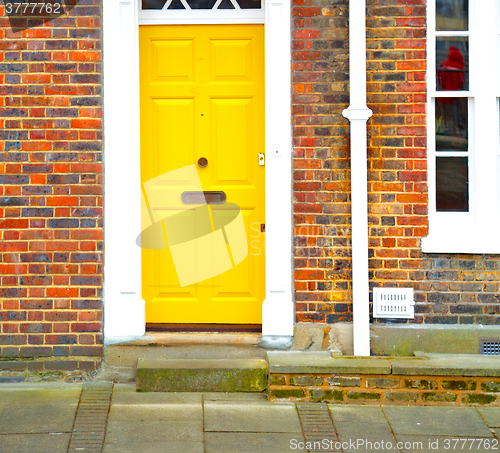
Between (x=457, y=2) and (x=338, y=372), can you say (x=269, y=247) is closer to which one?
(x=338, y=372)

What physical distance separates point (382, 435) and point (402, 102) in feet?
7.85

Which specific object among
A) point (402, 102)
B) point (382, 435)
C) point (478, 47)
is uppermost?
point (478, 47)

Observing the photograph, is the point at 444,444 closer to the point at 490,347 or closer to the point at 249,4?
the point at 490,347

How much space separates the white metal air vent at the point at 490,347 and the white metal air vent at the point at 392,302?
23.0 inches

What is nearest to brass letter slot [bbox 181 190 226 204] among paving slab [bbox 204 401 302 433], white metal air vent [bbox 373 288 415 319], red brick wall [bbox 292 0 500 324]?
red brick wall [bbox 292 0 500 324]

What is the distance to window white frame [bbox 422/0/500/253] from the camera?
4188 mm

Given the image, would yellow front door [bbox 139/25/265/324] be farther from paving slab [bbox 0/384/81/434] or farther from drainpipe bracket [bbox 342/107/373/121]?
paving slab [bbox 0/384/81/434]

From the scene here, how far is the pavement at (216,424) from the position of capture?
320 cm

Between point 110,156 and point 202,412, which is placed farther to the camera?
point 110,156

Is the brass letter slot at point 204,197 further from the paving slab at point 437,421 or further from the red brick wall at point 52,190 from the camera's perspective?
the paving slab at point 437,421

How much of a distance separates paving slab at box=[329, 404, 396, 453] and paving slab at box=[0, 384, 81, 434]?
1.67 metres

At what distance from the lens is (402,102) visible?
4199 millimetres

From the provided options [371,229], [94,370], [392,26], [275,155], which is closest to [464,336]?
[371,229]

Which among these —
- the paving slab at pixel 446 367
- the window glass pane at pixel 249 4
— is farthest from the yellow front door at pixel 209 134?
the paving slab at pixel 446 367
